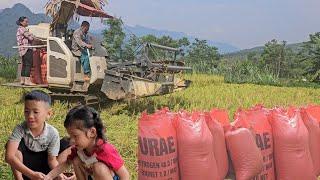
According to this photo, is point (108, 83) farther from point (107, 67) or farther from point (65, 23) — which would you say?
point (65, 23)

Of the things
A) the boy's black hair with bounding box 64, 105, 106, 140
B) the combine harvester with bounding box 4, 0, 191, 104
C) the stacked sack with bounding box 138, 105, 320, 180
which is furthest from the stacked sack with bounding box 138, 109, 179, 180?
Result: the combine harvester with bounding box 4, 0, 191, 104

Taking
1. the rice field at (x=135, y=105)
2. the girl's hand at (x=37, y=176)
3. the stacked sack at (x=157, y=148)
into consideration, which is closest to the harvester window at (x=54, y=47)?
the rice field at (x=135, y=105)

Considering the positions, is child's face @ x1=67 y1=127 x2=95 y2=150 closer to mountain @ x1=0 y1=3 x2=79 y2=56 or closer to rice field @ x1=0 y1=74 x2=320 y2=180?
rice field @ x1=0 y1=74 x2=320 y2=180

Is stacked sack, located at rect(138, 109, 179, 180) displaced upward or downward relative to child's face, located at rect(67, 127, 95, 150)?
downward

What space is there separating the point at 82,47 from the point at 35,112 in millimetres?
4927

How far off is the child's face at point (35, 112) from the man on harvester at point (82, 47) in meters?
4.80

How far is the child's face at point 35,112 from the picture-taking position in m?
2.97

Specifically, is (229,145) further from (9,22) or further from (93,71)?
(9,22)

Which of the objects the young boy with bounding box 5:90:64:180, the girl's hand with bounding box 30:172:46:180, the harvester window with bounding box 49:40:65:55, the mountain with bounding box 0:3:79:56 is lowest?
the girl's hand with bounding box 30:172:46:180

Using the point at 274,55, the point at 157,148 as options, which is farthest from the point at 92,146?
the point at 274,55

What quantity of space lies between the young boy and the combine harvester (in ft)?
14.6

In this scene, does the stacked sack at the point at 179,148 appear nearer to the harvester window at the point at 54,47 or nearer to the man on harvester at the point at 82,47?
the man on harvester at the point at 82,47

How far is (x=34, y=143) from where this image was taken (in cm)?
316

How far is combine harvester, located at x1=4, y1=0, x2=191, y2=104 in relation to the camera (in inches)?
306
